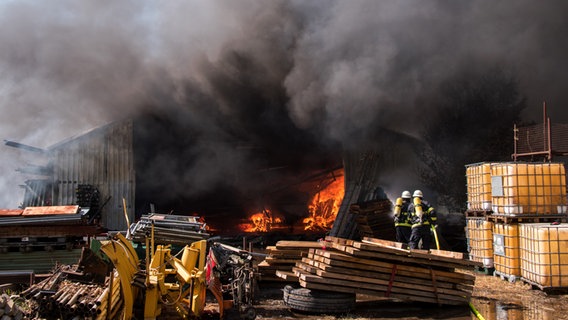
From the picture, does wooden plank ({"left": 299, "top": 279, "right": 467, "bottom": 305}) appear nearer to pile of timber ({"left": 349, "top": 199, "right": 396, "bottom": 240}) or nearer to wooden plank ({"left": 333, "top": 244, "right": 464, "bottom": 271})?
wooden plank ({"left": 333, "top": 244, "right": 464, "bottom": 271})

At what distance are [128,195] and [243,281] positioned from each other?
10351 mm

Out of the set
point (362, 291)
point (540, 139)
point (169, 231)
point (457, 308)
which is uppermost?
point (540, 139)

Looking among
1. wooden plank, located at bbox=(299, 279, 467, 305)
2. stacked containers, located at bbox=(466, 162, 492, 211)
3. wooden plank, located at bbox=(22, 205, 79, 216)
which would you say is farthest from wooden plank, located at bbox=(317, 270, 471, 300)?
wooden plank, located at bbox=(22, 205, 79, 216)

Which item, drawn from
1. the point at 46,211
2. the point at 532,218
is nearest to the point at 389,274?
the point at 532,218

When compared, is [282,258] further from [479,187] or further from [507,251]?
[479,187]

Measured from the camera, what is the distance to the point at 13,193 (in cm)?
1788

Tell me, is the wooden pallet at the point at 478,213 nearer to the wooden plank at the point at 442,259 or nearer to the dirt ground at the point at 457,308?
the dirt ground at the point at 457,308

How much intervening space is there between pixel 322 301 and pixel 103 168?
11384mm

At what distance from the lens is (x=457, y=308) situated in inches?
319

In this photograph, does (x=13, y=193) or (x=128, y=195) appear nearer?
(x=128, y=195)

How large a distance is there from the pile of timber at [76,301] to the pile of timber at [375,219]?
10.3 meters

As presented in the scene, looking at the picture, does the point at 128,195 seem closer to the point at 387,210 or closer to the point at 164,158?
the point at 164,158

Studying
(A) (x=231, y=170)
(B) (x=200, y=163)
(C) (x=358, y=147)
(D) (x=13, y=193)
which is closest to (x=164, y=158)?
(B) (x=200, y=163)

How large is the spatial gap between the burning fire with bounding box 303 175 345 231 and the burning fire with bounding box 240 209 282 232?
1376mm
